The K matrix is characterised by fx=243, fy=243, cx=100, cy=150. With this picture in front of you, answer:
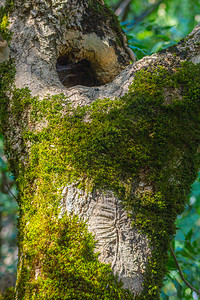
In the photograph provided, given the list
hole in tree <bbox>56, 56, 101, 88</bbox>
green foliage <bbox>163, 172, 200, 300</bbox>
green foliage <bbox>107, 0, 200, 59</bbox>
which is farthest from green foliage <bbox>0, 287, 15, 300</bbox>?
green foliage <bbox>107, 0, 200, 59</bbox>

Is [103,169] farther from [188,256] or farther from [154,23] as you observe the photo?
[154,23]

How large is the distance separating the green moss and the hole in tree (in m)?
0.71

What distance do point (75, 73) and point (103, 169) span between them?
1234mm

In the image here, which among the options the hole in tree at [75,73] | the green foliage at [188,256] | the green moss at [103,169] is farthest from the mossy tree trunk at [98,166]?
the green foliage at [188,256]

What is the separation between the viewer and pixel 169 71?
1.38 meters

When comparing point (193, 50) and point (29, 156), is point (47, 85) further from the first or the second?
point (193, 50)

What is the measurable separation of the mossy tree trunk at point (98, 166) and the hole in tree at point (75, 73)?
1.27 ft

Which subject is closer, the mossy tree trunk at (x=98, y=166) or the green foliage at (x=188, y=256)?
the mossy tree trunk at (x=98, y=166)

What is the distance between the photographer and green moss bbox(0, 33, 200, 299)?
107cm

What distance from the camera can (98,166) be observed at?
3.98 feet

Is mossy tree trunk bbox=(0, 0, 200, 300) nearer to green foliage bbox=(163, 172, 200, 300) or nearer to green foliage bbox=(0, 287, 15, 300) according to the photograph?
green foliage bbox=(0, 287, 15, 300)

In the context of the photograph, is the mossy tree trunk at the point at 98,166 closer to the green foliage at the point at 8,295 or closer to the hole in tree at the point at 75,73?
the hole in tree at the point at 75,73

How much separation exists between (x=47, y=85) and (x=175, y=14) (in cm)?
547

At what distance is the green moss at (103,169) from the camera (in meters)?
1.07
